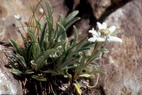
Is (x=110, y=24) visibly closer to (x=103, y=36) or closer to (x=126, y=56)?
(x=126, y=56)

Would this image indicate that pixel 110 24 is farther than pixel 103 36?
Yes

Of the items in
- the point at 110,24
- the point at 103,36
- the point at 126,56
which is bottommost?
the point at 126,56

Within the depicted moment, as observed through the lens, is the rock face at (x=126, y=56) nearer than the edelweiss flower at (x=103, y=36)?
No

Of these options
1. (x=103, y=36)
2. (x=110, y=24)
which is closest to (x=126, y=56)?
(x=110, y=24)

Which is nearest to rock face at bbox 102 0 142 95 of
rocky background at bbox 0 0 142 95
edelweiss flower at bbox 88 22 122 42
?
rocky background at bbox 0 0 142 95

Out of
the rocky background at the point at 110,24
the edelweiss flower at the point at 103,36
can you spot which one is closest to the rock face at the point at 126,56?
the rocky background at the point at 110,24

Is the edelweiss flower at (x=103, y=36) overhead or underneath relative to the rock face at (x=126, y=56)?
overhead

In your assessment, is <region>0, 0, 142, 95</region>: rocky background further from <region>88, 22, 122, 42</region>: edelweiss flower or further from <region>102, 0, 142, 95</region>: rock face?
<region>88, 22, 122, 42</region>: edelweiss flower

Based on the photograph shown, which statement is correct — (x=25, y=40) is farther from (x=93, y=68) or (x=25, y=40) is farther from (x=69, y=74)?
(x=93, y=68)

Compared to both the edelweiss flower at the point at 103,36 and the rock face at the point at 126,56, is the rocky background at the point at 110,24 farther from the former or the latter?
the edelweiss flower at the point at 103,36
